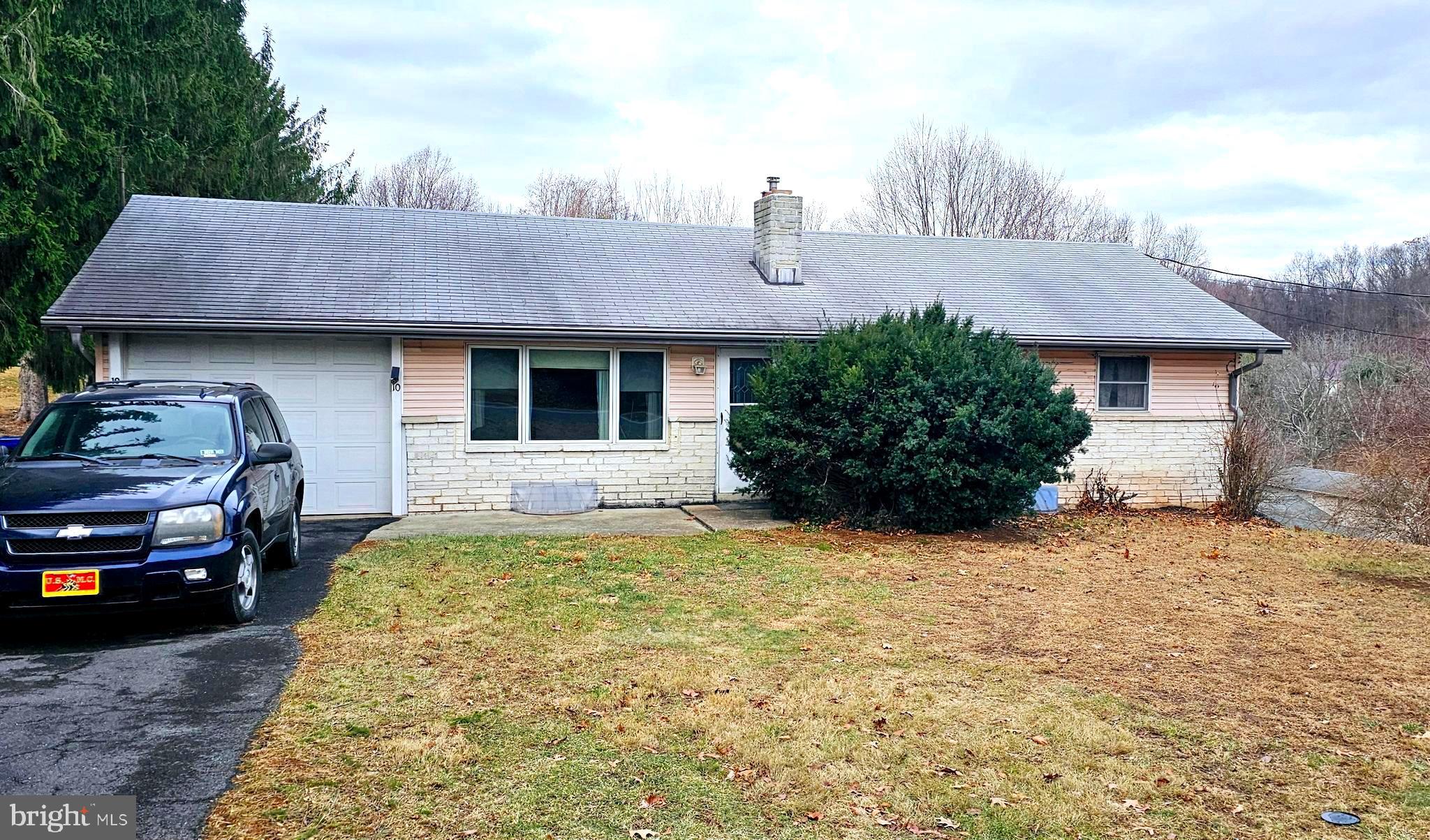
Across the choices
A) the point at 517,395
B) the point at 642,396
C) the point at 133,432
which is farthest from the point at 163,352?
the point at 642,396

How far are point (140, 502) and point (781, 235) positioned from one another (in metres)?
11.2

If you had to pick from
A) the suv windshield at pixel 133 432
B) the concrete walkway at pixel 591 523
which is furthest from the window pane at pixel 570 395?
the suv windshield at pixel 133 432

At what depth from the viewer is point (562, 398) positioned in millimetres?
13922

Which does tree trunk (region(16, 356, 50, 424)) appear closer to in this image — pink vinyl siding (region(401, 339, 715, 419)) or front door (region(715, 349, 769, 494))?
pink vinyl siding (region(401, 339, 715, 419))

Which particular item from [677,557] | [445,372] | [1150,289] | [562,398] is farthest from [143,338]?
[1150,289]

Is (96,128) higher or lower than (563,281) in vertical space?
higher

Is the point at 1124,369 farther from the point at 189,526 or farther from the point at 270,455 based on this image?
the point at 189,526

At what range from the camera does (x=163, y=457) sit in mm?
7461

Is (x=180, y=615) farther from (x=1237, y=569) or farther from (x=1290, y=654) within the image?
(x=1237, y=569)

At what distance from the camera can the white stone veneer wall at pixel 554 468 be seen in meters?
13.4

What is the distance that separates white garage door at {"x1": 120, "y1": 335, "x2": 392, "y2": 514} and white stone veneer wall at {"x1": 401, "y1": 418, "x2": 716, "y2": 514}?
1.63ft

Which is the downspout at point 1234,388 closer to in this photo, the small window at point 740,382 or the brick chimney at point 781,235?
the brick chimney at point 781,235

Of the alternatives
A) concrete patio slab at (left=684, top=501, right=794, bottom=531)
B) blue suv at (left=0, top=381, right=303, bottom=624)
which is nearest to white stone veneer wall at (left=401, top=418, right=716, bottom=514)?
concrete patio slab at (left=684, top=501, right=794, bottom=531)

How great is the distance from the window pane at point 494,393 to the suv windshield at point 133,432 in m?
5.56
